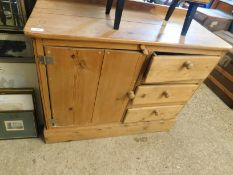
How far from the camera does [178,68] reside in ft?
3.37

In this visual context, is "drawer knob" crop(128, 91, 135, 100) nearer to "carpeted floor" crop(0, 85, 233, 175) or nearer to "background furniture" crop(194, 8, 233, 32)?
"carpeted floor" crop(0, 85, 233, 175)

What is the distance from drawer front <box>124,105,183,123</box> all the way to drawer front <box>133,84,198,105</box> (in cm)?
7

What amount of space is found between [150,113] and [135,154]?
302 mm

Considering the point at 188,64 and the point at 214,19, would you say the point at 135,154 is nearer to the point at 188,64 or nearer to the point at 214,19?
the point at 188,64

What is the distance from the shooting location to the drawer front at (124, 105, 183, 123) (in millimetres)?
1258

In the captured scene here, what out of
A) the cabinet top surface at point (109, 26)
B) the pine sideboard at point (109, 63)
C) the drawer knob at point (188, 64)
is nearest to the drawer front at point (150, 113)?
the pine sideboard at point (109, 63)

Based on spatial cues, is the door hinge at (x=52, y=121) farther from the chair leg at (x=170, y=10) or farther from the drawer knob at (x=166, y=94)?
the chair leg at (x=170, y=10)

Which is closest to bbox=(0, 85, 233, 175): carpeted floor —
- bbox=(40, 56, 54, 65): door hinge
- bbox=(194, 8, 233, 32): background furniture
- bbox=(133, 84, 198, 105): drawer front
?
bbox=(133, 84, 198, 105): drawer front

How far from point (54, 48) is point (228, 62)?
1.71 meters

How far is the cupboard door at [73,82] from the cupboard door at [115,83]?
0.04 meters

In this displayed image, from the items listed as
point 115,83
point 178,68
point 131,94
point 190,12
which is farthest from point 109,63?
point 190,12

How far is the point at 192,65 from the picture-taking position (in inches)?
40.1

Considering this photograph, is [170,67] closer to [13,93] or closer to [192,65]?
[192,65]

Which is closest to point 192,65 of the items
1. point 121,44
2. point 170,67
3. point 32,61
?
point 170,67
